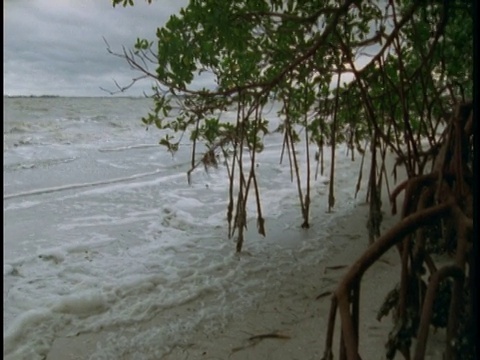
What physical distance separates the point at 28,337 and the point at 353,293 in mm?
1797

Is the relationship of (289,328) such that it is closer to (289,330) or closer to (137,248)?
(289,330)

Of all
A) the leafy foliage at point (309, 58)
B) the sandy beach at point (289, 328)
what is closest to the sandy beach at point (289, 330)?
the sandy beach at point (289, 328)

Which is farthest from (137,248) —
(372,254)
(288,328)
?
(372,254)

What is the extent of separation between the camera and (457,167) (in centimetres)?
172

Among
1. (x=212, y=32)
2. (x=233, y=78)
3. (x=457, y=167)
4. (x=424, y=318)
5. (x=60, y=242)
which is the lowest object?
(x=60, y=242)

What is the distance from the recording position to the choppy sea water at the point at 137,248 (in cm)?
283

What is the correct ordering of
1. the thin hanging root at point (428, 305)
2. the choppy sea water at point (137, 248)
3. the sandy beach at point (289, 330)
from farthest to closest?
the choppy sea water at point (137, 248)
the sandy beach at point (289, 330)
the thin hanging root at point (428, 305)

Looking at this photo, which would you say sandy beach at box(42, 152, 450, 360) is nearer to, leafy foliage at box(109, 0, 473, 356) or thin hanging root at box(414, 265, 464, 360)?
leafy foliage at box(109, 0, 473, 356)

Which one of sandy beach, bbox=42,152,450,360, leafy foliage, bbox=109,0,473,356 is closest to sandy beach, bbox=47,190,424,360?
sandy beach, bbox=42,152,450,360

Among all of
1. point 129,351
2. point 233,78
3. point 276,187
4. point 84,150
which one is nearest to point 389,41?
point 233,78

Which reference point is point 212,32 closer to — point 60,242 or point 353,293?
point 353,293

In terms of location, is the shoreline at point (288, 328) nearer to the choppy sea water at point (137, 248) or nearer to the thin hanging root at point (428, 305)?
the choppy sea water at point (137, 248)

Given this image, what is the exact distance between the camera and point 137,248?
13.9 feet

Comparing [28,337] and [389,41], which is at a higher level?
[389,41]
